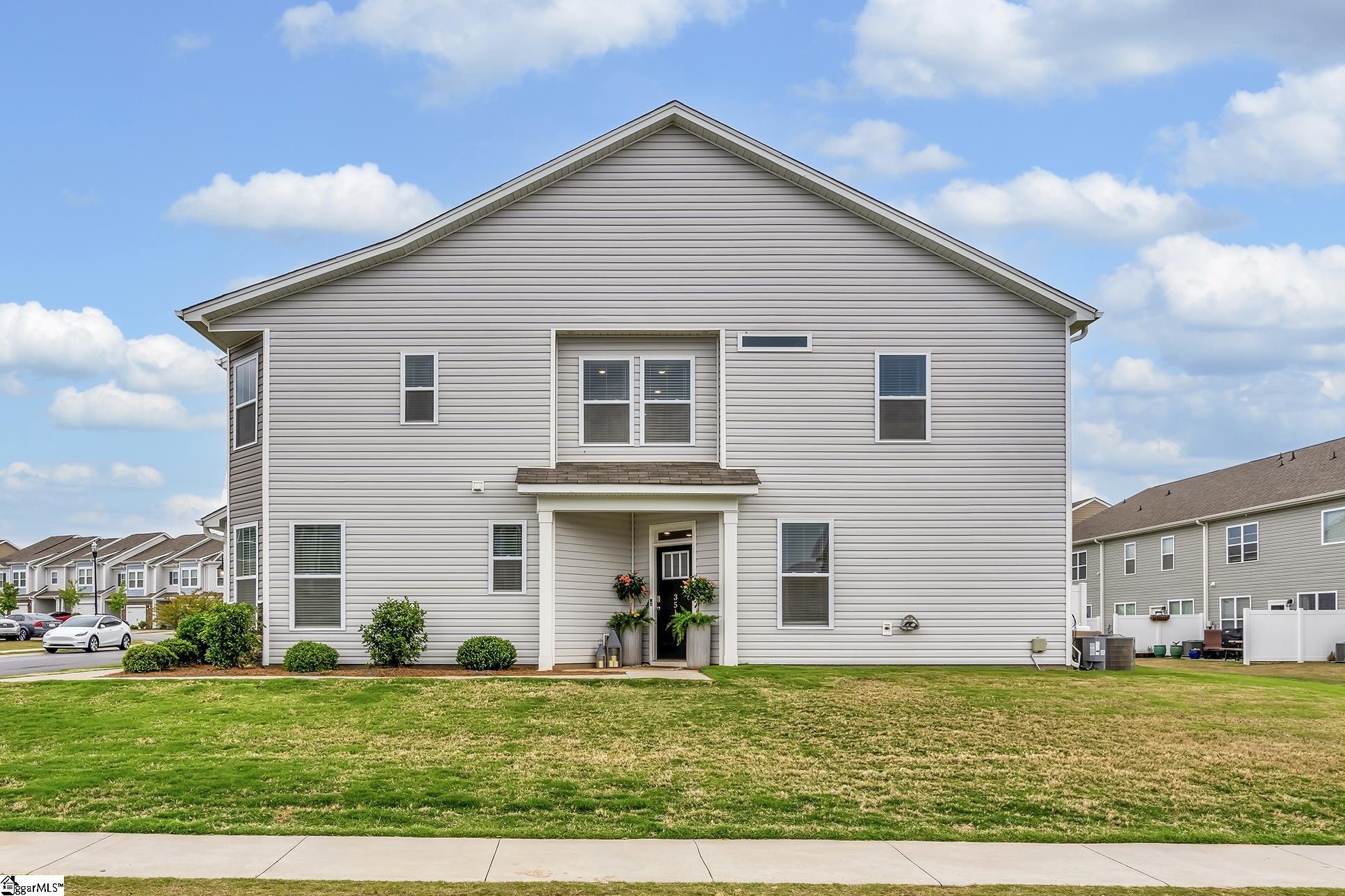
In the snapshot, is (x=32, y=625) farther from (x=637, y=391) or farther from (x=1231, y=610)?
(x=1231, y=610)

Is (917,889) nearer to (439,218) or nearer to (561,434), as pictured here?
(561,434)

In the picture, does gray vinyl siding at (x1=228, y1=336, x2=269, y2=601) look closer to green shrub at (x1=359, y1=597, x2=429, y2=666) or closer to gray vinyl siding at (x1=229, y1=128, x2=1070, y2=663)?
gray vinyl siding at (x1=229, y1=128, x2=1070, y2=663)

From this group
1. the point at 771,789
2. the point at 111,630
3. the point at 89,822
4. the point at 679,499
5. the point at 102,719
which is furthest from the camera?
the point at 111,630

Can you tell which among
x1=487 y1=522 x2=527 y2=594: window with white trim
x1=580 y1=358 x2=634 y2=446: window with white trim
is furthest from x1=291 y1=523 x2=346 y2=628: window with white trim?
x1=580 y1=358 x2=634 y2=446: window with white trim

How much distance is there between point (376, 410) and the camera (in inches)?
790

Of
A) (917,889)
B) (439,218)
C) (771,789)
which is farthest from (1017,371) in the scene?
(917,889)

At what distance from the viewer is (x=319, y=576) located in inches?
780

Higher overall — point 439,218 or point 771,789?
point 439,218

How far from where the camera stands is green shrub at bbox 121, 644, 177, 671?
62.4ft

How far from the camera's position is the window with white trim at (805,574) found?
1991 cm

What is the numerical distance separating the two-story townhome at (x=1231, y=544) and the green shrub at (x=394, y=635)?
85.2 ft

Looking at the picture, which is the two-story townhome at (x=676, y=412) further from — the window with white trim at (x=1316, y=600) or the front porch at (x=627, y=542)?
the window with white trim at (x=1316, y=600)

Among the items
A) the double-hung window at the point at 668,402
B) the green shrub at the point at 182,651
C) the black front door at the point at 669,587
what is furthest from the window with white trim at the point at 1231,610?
the green shrub at the point at 182,651

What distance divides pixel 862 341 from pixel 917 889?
13.5m
